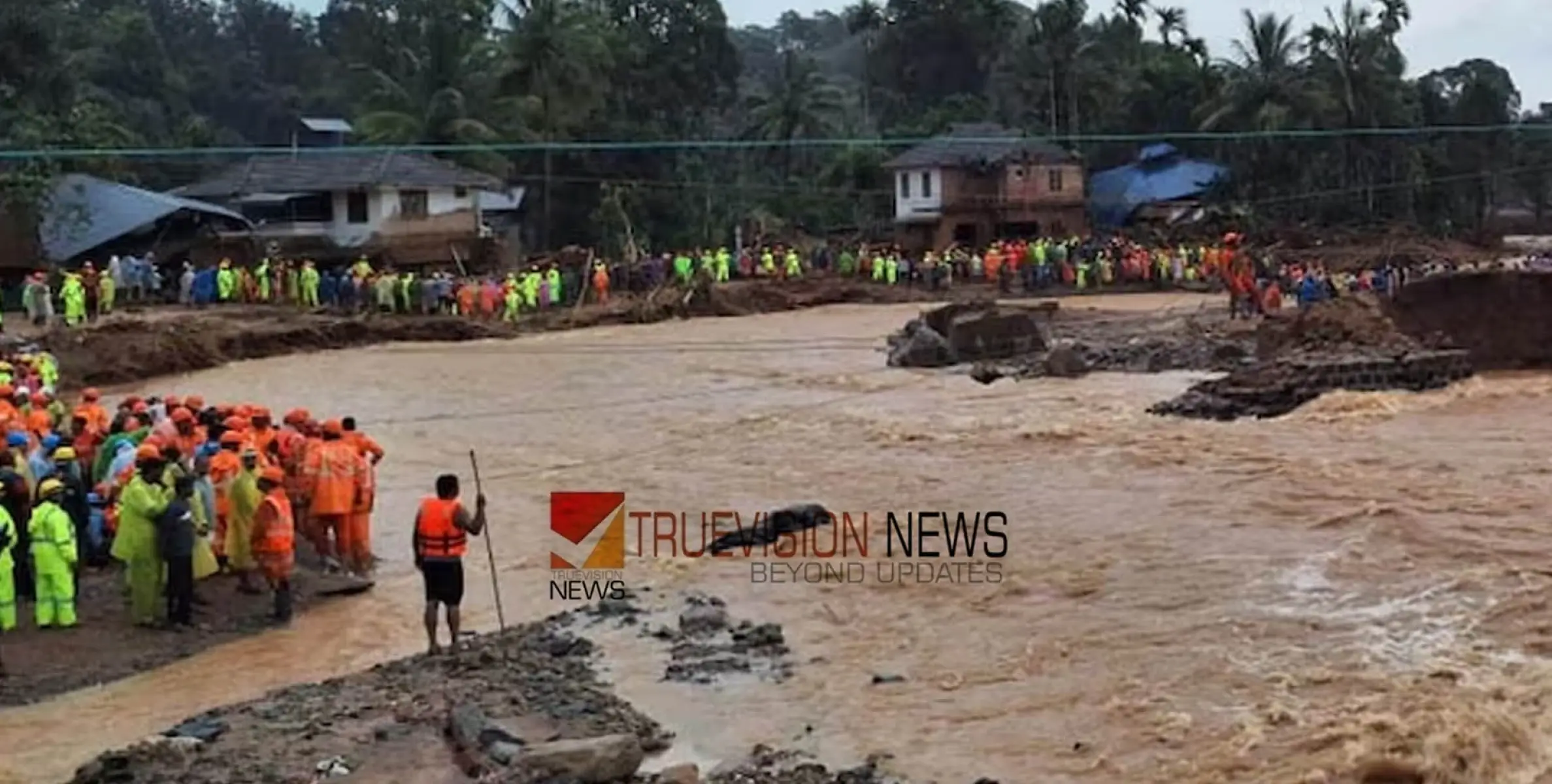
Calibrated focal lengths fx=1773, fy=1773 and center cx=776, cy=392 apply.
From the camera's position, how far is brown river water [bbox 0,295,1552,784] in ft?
35.7

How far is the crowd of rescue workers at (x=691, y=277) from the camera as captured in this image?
1476 inches

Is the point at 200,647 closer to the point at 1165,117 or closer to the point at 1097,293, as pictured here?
the point at 1097,293

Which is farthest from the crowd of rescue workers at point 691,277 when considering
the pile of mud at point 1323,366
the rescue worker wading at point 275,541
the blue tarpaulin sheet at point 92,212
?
the rescue worker wading at point 275,541

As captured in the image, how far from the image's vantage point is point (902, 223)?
2315 inches

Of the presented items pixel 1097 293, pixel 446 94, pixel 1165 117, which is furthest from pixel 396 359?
pixel 1165 117

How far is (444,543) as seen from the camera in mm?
12188

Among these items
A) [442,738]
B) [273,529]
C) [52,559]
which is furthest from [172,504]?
[442,738]

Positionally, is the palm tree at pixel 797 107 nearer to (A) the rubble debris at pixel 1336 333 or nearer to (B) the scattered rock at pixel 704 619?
(A) the rubble debris at pixel 1336 333

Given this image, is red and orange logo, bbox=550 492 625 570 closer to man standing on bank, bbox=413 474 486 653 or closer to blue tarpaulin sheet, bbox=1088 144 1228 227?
man standing on bank, bbox=413 474 486 653

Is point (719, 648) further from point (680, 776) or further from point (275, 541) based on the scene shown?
point (275, 541)

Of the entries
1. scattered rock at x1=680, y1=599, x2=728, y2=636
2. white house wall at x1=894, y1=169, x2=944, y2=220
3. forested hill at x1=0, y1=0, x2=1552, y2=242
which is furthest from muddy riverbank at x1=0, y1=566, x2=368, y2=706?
white house wall at x1=894, y1=169, x2=944, y2=220

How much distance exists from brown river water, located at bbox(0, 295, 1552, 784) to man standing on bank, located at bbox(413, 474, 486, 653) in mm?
1092

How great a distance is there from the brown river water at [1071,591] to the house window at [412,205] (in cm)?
2094

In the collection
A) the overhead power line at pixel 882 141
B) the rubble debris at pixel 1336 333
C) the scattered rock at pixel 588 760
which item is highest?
the overhead power line at pixel 882 141
